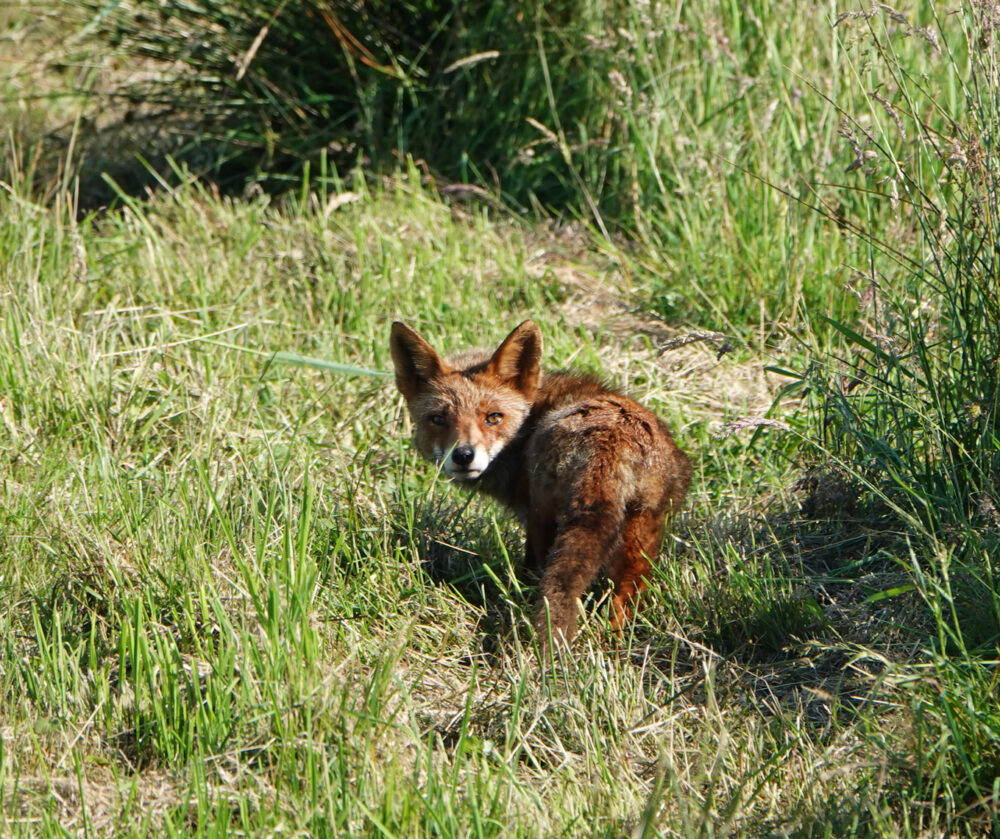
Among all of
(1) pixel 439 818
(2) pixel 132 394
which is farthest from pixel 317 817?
(2) pixel 132 394

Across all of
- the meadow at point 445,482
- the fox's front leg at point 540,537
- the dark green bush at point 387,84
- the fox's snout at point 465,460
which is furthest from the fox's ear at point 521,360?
the dark green bush at point 387,84

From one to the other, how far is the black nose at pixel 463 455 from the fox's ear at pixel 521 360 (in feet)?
1.37

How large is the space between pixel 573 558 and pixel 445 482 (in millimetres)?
1334

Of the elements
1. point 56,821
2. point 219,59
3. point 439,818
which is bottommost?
point 56,821

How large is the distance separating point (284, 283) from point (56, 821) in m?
4.04

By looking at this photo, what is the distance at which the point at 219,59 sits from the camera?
24.5ft

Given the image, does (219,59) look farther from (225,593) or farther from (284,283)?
(225,593)

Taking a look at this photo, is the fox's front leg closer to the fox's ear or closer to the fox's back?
the fox's back

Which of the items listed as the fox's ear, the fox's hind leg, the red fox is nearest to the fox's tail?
the red fox

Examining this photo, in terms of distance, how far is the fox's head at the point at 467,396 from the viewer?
14.9 ft

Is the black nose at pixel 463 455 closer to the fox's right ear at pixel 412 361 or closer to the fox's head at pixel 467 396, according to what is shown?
the fox's head at pixel 467 396

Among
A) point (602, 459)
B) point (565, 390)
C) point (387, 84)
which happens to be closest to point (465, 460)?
point (565, 390)

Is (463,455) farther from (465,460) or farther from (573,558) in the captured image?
(573,558)

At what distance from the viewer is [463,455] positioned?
176 inches
